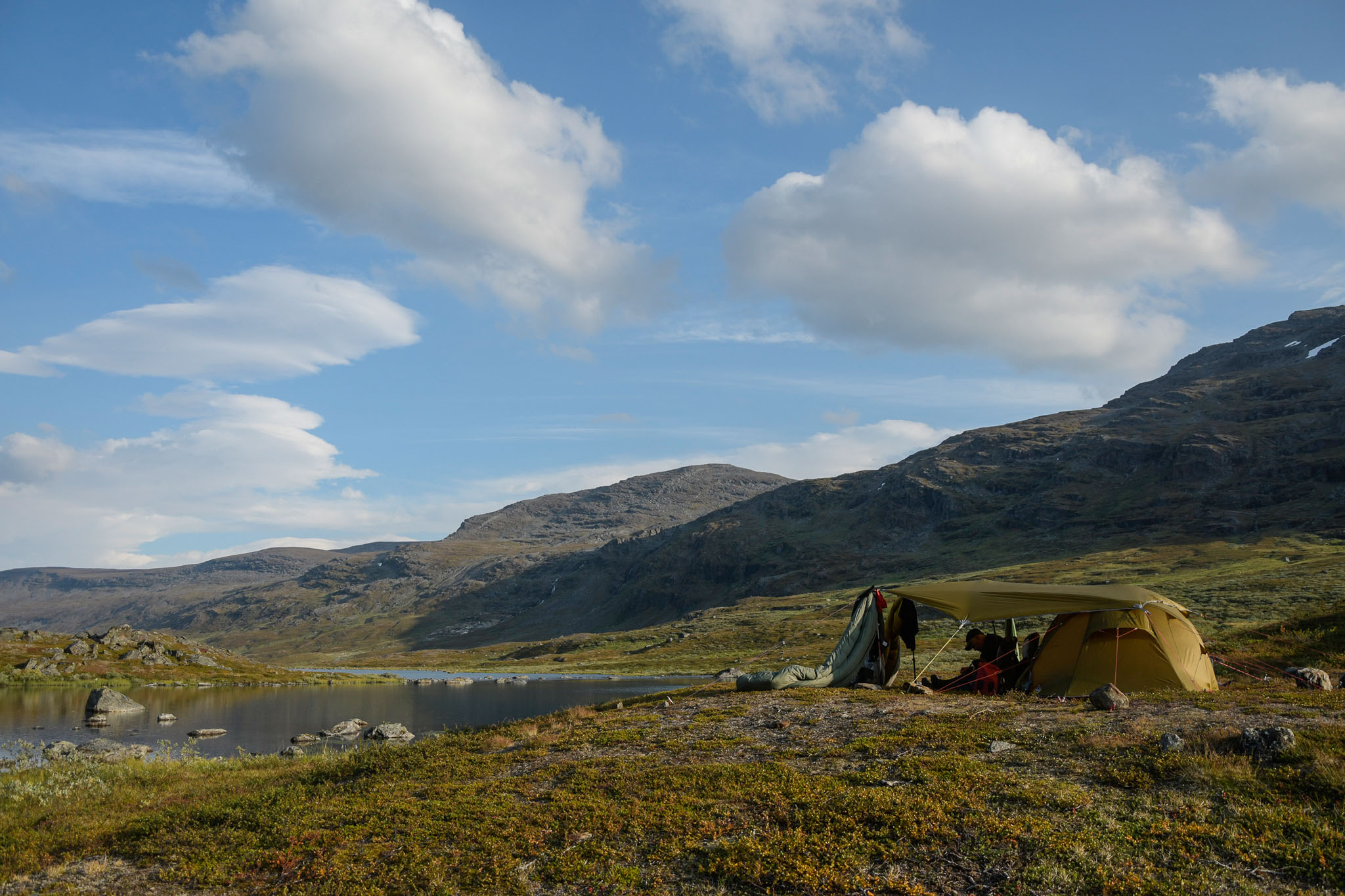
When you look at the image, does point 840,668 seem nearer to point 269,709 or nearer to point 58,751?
point 58,751

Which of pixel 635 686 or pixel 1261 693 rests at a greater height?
pixel 1261 693

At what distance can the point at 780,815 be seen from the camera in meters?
13.3

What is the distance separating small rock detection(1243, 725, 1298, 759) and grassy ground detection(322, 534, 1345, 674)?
1868 inches

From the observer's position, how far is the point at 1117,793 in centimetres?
1331

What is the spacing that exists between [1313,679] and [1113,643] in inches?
215

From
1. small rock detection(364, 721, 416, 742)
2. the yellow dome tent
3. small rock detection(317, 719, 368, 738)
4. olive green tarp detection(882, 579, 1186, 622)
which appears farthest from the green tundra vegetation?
small rock detection(317, 719, 368, 738)

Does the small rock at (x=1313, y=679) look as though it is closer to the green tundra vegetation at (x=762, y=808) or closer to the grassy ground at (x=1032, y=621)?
the green tundra vegetation at (x=762, y=808)

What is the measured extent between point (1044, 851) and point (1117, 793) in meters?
3.15

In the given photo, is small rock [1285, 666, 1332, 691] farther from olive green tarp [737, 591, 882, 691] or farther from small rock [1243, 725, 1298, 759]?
olive green tarp [737, 591, 882, 691]

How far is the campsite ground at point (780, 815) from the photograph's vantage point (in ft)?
36.3

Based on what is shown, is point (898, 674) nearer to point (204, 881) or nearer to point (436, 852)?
point (436, 852)

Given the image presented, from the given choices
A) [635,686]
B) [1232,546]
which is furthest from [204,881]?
[1232,546]

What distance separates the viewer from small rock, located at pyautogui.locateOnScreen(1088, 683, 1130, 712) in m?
19.6

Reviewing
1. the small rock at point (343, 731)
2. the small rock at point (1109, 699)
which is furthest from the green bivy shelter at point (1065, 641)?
the small rock at point (343, 731)
